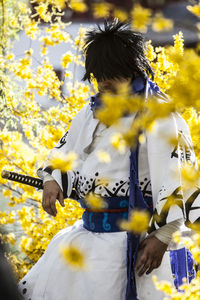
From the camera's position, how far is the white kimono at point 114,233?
68.9 inches

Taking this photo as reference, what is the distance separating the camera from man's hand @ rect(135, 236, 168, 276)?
1.72 metres

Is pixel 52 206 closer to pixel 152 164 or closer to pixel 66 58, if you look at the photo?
pixel 152 164

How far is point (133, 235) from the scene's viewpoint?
5.88 ft

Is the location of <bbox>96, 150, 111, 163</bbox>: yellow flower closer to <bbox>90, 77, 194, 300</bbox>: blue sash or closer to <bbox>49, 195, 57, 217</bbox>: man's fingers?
<bbox>90, 77, 194, 300</bbox>: blue sash

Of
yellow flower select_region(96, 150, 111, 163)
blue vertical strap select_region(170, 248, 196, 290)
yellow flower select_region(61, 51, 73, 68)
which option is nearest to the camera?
yellow flower select_region(96, 150, 111, 163)

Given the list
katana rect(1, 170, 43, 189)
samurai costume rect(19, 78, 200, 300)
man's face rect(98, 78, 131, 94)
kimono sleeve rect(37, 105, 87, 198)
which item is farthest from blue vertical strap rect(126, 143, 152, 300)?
katana rect(1, 170, 43, 189)

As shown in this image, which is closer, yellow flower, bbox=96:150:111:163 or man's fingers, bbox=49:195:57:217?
yellow flower, bbox=96:150:111:163

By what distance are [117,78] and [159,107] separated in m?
0.97

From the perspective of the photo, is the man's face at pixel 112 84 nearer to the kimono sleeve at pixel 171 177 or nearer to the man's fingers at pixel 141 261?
the kimono sleeve at pixel 171 177

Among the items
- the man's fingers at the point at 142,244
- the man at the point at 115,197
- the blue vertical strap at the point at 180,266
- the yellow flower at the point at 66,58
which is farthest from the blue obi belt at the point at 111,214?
the yellow flower at the point at 66,58

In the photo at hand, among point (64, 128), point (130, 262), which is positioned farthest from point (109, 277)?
point (64, 128)

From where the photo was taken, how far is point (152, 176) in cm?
178

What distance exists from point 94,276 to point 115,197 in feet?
0.94

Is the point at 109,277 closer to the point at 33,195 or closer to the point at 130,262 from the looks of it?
the point at 130,262
